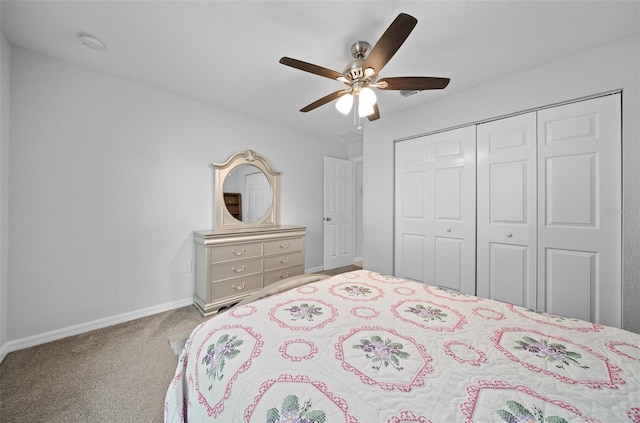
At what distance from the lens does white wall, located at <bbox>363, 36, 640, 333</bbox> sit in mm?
1782

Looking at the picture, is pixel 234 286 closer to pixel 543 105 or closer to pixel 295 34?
pixel 295 34

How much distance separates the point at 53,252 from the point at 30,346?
0.74 m

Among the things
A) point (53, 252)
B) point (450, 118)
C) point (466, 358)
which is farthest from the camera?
point (450, 118)

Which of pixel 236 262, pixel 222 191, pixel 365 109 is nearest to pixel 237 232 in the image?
pixel 236 262

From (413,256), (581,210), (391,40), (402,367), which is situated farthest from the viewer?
(413,256)

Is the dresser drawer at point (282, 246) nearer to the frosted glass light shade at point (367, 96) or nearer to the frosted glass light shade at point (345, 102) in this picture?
the frosted glass light shade at point (345, 102)

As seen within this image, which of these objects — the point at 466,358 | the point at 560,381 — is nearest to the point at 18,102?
the point at 466,358

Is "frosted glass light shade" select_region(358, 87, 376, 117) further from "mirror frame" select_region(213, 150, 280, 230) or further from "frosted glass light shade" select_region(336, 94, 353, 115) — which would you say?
"mirror frame" select_region(213, 150, 280, 230)

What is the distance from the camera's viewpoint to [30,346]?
1948 mm

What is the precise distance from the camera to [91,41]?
181cm

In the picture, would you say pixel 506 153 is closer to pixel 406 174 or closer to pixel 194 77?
pixel 406 174

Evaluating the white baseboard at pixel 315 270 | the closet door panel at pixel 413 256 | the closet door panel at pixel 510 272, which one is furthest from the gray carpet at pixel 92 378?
the closet door panel at pixel 510 272

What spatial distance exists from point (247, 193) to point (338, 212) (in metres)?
1.77

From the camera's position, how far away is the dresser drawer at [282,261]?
3039 millimetres
